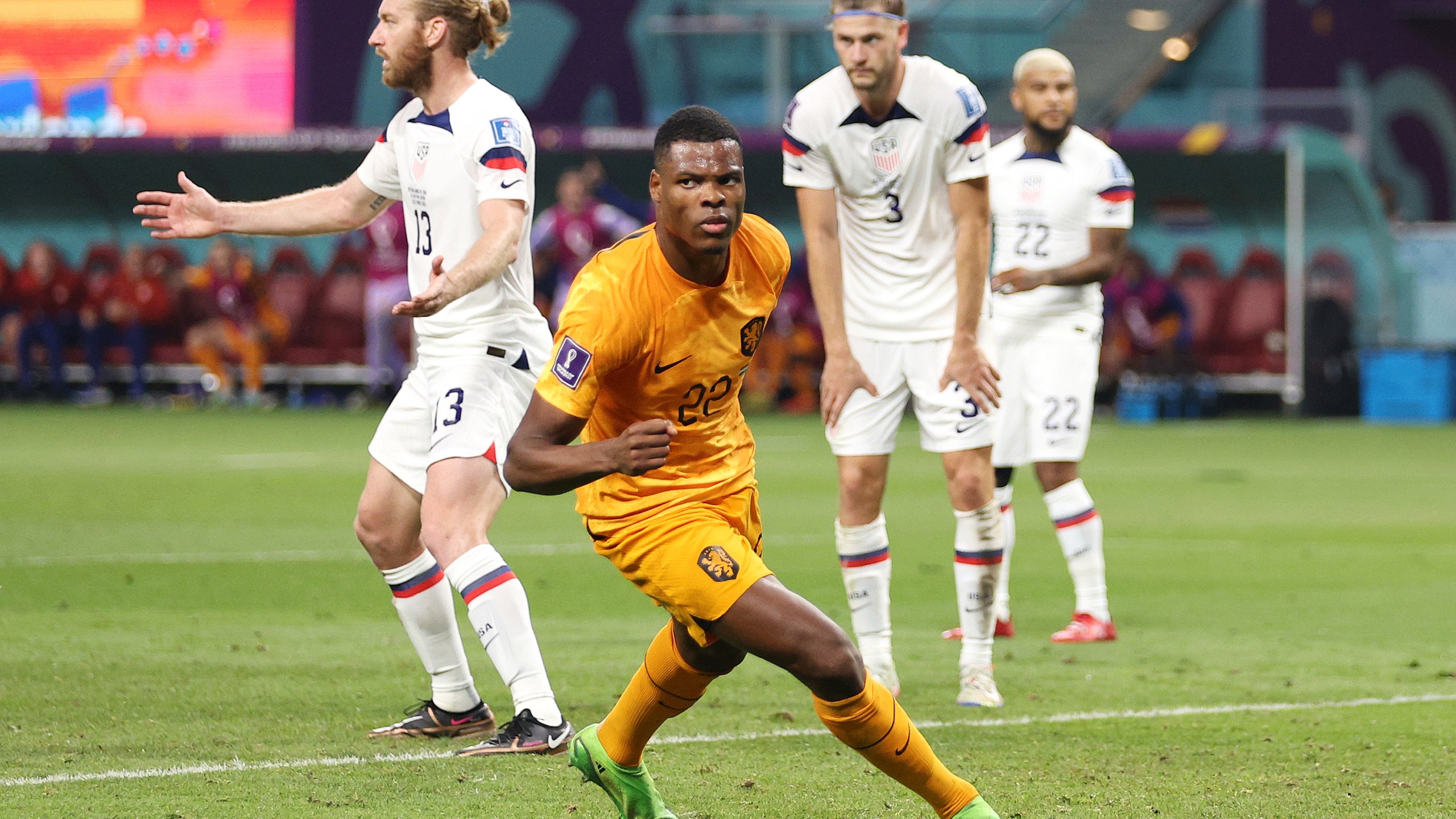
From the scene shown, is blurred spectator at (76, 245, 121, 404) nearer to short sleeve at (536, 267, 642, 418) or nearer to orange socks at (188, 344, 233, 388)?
orange socks at (188, 344, 233, 388)

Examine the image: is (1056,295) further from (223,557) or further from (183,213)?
(223,557)

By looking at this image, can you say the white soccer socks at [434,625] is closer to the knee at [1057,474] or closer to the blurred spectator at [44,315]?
the knee at [1057,474]

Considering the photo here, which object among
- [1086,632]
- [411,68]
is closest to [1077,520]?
[1086,632]

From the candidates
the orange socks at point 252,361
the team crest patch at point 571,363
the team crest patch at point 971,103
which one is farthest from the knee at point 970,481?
the orange socks at point 252,361

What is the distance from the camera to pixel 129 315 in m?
27.2

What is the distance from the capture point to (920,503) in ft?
46.4

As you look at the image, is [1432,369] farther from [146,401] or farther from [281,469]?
[146,401]

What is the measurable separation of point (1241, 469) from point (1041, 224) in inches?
350

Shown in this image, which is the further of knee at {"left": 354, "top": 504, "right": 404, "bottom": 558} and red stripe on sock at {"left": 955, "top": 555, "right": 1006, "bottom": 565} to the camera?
red stripe on sock at {"left": 955, "top": 555, "right": 1006, "bottom": 565}

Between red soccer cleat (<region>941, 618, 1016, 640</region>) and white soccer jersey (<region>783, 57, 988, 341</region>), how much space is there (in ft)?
6.23

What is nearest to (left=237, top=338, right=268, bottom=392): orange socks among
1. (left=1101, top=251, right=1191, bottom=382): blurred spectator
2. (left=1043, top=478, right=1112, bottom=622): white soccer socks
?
(left=1101, top=251, right=1191, bottom=382): blurred spectator

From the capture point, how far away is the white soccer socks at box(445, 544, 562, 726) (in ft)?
18.6

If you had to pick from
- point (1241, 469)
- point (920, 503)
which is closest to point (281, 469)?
point (920, 503)

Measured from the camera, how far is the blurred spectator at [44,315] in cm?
2758
